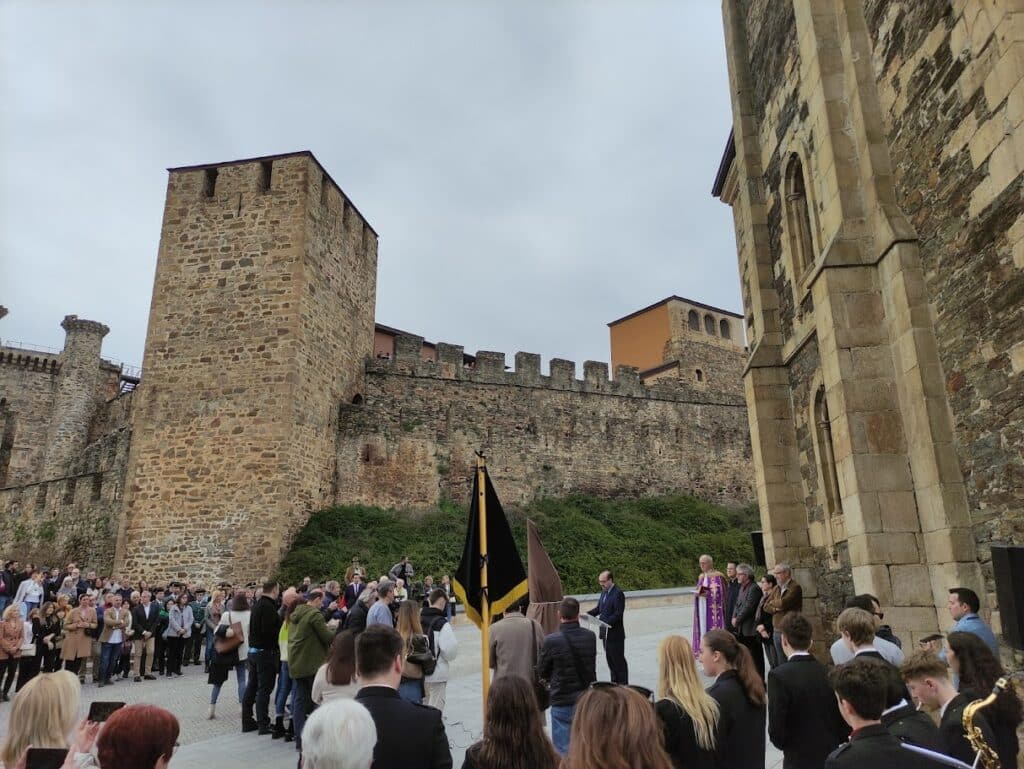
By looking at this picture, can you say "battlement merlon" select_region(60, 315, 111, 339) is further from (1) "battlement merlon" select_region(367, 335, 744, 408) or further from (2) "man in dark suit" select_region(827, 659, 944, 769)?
(2) "man in dark suit" select_region(827, 659, 944, 769)

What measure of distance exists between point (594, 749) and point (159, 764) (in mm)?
1543

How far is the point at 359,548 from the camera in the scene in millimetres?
19203

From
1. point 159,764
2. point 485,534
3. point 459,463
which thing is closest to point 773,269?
point 485,534

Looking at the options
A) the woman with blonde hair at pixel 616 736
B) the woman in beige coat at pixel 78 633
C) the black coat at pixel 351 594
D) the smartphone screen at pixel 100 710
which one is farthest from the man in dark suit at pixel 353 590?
the woman with blonde hair at pixel 616 736

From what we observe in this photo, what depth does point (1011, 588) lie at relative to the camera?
5234 millimetres

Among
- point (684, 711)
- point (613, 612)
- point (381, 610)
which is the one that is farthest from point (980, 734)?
point (381, 610)

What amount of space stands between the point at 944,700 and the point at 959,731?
0.25m

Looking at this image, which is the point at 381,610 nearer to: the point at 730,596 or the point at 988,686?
the point at 730,596

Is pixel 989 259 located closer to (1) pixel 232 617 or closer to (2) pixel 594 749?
(2) pixel 594 749

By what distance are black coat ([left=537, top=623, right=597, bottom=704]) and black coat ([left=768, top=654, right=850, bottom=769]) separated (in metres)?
1.74

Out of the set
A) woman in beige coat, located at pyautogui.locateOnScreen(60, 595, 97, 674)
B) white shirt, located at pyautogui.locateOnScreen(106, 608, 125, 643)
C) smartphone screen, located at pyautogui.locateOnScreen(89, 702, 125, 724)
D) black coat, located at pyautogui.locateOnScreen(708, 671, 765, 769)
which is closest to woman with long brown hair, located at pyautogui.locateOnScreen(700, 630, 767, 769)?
black coat, located at pyautogui.locateOnScreen(708, 671, 765, 769)

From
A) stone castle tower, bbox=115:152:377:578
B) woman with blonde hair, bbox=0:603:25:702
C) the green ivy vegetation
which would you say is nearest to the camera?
woman with blonde hair, bbox=0:603:25:702

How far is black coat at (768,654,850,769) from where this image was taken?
3629 mm

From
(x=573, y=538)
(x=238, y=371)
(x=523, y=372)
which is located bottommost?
(x=573, y=538)
